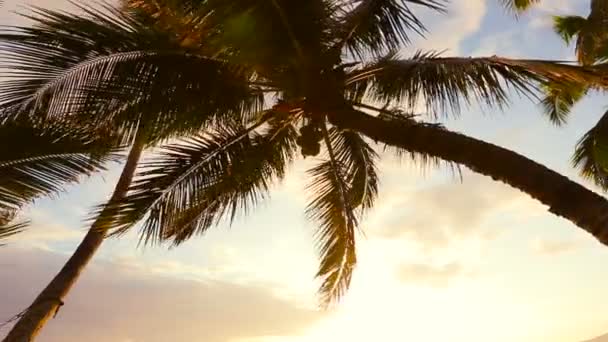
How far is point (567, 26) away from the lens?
13.6m

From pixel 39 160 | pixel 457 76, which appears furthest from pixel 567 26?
pixel 39 160

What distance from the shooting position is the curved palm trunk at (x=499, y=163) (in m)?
4.84

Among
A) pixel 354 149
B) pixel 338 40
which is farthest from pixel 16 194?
pixel 354 149

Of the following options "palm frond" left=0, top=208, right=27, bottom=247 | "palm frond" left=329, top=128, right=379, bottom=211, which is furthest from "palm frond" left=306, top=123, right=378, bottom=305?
"palm frond" left=0, top=208, right=27, bottom=247

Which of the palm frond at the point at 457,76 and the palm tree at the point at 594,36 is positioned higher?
the palm tree at the point at 594,36

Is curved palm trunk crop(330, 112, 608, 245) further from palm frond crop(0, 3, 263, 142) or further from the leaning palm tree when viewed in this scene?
palm frond crop(0, 3, 263, 142)

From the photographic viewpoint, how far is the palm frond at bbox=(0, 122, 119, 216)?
580 centimetres

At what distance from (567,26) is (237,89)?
9.26m

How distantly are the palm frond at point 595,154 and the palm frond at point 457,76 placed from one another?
3.43 meters

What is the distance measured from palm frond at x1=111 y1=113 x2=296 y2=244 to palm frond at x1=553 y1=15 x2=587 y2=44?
800 centimetres

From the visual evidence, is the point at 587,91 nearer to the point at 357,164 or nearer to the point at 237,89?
the point at 357,164

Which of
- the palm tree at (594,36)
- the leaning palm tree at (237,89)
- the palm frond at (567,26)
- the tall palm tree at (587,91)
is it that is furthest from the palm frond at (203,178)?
the palm frond at (567,26)

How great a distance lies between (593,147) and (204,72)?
558cm

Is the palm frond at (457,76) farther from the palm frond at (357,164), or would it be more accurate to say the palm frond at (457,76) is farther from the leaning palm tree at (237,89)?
the palm frond at (357,164)
